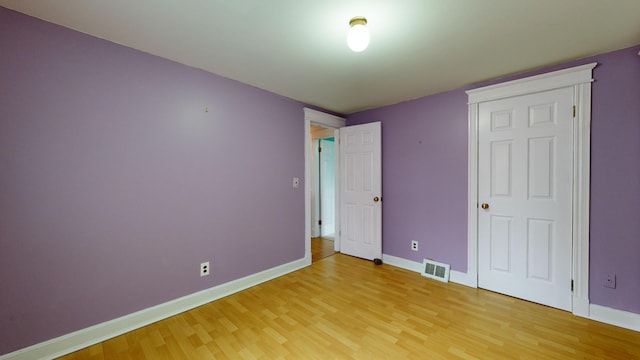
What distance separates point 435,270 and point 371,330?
57.6 inches

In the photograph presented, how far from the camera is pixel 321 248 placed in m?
4.34

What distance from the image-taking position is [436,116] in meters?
3.11

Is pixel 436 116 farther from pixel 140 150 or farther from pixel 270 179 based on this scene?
pixel 140 150

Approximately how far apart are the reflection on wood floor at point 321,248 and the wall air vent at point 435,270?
148 cm

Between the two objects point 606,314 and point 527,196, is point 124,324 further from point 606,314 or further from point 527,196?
point 606,314

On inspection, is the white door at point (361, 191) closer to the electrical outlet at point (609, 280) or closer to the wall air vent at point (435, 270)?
the wall air vent at point (435, 270)

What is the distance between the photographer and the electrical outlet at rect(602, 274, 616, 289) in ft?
6.84

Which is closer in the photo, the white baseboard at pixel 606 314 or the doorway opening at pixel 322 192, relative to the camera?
the white baseboard at pixel 606 314

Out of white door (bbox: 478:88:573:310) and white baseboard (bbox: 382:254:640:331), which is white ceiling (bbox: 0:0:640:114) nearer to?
white door (bbox: 478:88:573:310)

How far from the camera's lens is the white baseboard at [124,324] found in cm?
167

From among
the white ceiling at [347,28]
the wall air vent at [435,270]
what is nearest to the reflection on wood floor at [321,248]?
the wall air vent at [435,270]

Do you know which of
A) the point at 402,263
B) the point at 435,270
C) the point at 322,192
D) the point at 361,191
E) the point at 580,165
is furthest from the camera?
the point at 322,192

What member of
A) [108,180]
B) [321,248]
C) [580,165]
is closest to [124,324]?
[108,180]

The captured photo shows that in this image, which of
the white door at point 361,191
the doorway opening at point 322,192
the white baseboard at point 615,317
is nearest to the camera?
the white baseboard at point 615,317
